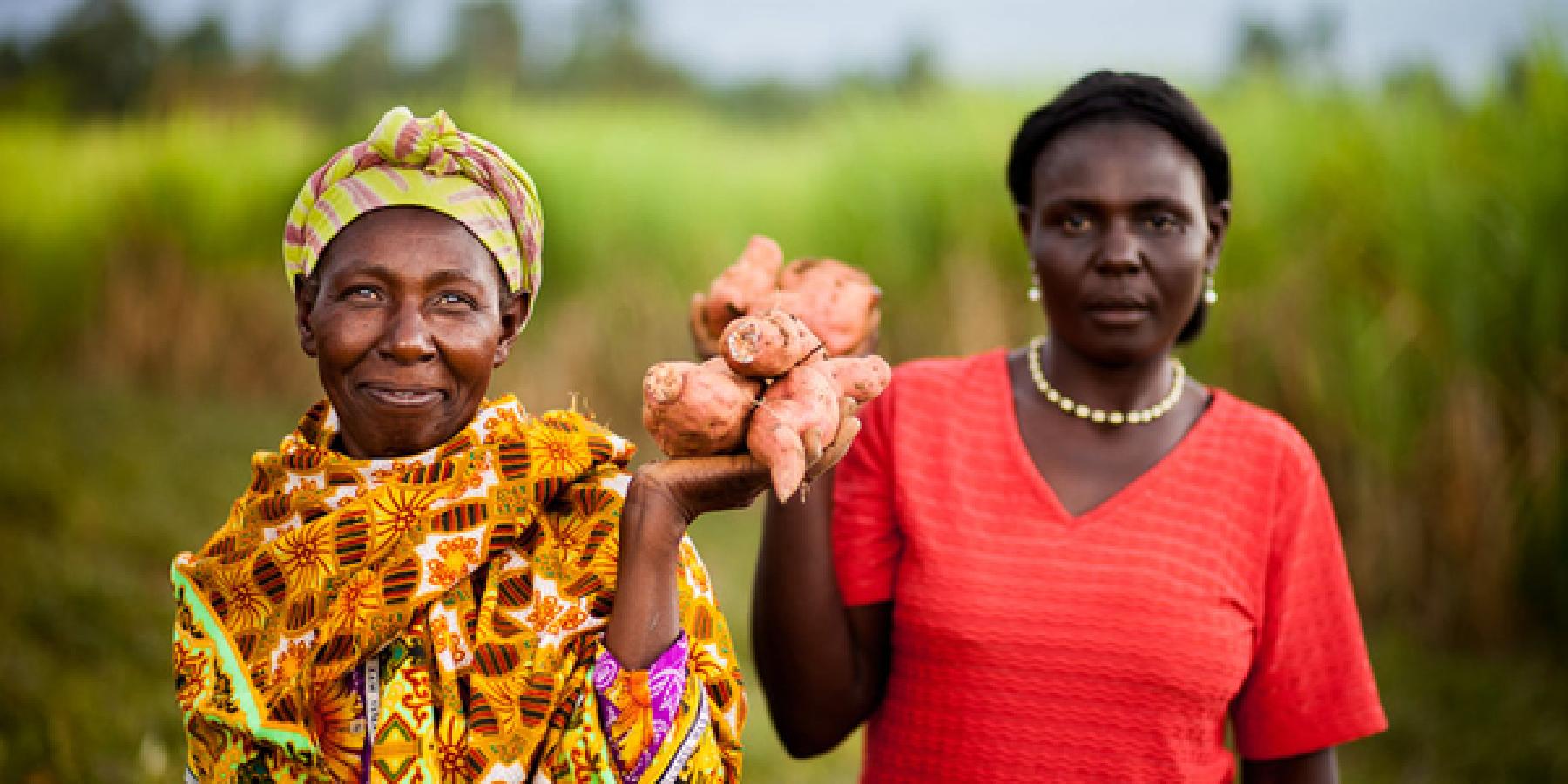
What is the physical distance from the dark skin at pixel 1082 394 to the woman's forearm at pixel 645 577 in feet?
1.81

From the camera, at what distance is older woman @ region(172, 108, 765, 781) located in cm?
171

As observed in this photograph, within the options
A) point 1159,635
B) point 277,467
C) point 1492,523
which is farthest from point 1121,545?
point 1492,523

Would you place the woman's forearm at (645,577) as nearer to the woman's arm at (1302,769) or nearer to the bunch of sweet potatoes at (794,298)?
the bunch of sweet potatoes at (794,298)

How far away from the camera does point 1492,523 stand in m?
5.09

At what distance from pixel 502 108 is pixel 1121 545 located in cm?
901

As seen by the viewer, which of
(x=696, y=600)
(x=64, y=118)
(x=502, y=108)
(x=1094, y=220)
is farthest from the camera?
(x=64, y=118)

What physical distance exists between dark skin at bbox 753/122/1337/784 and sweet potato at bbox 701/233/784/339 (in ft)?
1.18

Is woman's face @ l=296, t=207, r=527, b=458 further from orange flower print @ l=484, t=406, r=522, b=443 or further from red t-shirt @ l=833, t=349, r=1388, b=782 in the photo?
red t-shirt @ l=833, t=349, r=1388, b=782

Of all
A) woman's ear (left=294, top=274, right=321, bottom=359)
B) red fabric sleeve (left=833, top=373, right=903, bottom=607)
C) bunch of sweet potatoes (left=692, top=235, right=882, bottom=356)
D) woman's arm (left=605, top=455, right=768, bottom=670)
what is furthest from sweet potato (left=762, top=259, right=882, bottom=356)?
woman's ear (left=294, top=274, right=321, bottom=359)

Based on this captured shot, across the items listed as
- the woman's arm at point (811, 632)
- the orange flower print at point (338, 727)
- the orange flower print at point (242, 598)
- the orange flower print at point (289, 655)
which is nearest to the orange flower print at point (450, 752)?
the orange flower print at point (338, 727)

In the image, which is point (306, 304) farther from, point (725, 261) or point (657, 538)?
point (725, 261)

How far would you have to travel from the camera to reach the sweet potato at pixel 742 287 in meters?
2.07

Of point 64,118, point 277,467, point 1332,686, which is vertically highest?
point 64,118

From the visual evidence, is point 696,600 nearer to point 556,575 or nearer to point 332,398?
point 556,575
